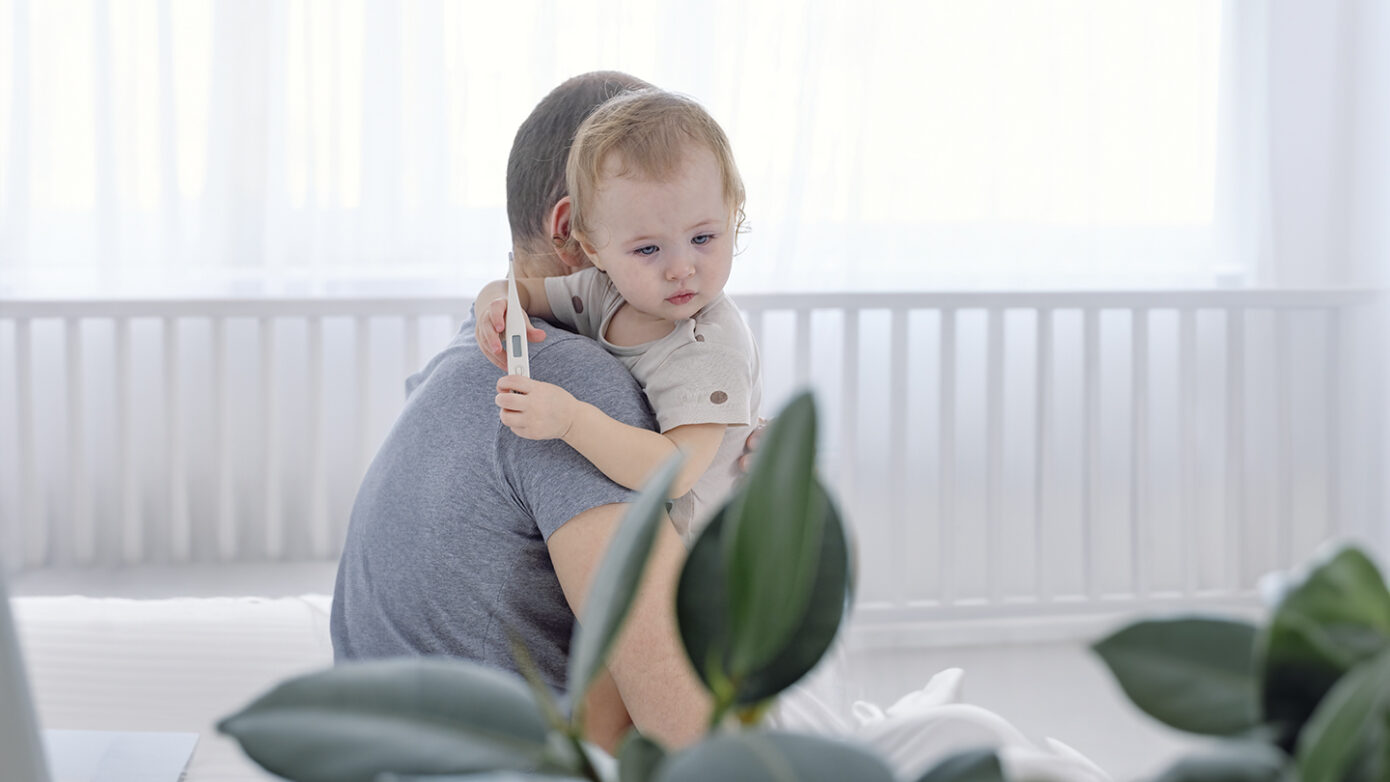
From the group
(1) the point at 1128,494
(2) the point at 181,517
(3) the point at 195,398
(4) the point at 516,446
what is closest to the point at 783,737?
(4) the point at 516,446

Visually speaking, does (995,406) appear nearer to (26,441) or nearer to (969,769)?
(26,441)

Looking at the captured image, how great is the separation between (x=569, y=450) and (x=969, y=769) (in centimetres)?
68

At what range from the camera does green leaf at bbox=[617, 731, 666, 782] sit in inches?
6.3

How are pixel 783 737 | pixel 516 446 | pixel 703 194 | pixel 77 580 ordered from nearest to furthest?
1. pixel 783 737
2. pixel 516 446
3. pixel 703 194
4. pixel 77 580

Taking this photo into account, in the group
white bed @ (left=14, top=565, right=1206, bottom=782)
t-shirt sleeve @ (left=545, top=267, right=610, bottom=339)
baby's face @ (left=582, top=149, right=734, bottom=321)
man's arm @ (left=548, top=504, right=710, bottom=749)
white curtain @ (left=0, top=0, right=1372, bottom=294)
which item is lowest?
white bed @ (left=14, top=565, right=1206, bottom=782)

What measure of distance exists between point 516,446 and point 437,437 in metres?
0.09

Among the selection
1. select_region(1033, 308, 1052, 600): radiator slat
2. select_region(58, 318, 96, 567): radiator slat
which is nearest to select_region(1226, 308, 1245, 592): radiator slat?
select_region(1033, 308, 1052, 600): radiator slat

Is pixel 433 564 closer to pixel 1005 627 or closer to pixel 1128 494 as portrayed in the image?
pixel 1005 627

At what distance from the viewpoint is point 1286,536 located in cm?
275

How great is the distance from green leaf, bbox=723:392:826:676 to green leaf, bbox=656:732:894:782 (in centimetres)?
1

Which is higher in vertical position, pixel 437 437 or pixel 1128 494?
pixel 437 437

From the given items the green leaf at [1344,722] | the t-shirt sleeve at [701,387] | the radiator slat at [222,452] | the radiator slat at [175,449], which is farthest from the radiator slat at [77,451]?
the green leaf at [1344,722]

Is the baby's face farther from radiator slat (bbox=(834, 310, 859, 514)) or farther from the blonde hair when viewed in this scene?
radiator slat (bbox=(834, 310, 859, 514))

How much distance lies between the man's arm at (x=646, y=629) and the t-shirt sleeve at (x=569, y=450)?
1 centimetres
